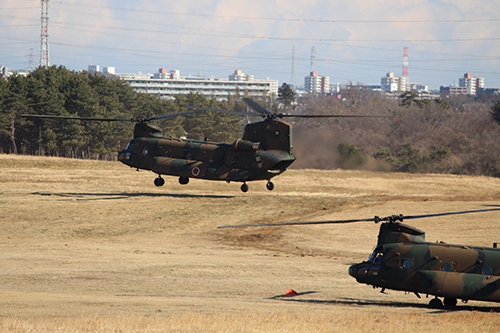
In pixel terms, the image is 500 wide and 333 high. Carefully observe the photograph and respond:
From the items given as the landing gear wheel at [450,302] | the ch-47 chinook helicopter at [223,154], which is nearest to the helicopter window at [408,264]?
the landing gear wheel at [450,302]

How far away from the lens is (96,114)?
285ft

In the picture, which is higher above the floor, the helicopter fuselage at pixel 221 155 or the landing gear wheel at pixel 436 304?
the helicopter fuselage at pixel 221 155

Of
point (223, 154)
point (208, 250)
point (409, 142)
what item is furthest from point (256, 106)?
point (409, 142)

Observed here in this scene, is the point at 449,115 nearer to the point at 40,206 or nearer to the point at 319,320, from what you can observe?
the point at 40,206

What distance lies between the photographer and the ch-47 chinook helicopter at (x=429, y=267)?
57.0 ft

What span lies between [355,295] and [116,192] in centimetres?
3085

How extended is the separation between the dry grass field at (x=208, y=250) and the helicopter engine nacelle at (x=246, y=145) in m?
4.87

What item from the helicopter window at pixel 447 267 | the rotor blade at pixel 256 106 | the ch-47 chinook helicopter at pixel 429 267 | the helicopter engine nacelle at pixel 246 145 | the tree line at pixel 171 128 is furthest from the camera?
the tree line at pixel 171 128

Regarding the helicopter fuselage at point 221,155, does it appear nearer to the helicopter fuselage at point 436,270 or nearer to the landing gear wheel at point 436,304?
the helicopter fuselage at point 436,270

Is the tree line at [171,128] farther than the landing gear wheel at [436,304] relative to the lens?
Yes

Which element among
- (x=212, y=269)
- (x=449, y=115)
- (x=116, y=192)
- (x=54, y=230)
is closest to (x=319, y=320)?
(x=212, y=269)

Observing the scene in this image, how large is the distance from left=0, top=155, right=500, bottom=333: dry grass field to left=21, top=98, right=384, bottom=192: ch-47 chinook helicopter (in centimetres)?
303

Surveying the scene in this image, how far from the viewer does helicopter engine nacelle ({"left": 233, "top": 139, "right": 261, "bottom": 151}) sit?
3828 cm

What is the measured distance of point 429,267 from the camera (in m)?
18.0
